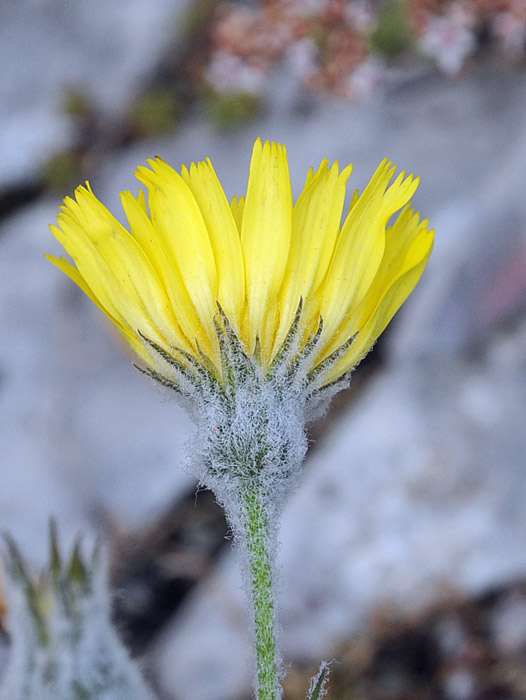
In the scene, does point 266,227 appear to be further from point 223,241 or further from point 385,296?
point 385,296

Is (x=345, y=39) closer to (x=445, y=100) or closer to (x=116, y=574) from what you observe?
(x=445, y=100)

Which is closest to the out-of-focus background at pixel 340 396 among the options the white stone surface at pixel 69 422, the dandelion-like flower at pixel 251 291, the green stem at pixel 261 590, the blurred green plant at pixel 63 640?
the white stone surface at pixel 69 422

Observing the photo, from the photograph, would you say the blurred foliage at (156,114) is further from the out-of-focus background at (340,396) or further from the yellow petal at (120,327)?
the yellow petal at (120,327)

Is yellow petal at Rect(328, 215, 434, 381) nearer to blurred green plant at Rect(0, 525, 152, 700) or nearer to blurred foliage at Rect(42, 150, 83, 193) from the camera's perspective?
blurred green plant at Rect(0, 525, 152, 700)

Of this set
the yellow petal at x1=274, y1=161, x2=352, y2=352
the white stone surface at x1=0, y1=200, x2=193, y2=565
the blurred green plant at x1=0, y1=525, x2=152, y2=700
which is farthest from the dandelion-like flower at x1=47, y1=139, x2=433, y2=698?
the white stone surface at x1=0, y1=200, x2=193, y2=565

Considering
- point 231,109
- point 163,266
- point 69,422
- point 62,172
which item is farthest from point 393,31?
point 163,266

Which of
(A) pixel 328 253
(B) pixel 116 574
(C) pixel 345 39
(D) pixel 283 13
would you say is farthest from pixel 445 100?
(A) pixel 328 253
